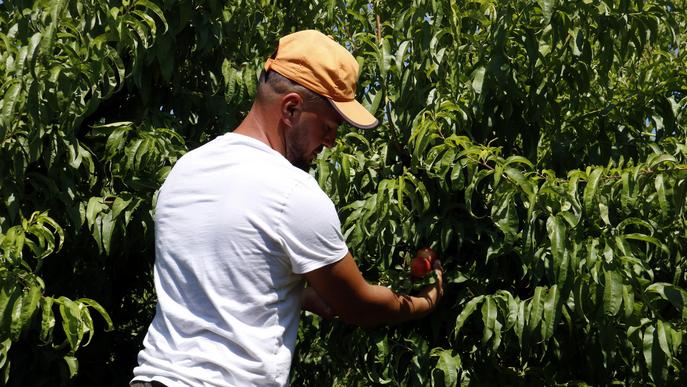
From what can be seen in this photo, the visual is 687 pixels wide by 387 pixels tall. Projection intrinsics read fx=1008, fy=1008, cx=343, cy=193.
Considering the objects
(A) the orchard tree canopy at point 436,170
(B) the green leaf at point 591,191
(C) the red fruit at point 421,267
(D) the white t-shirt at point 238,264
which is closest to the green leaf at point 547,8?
(A) the orchard tree canopy at point 436,170

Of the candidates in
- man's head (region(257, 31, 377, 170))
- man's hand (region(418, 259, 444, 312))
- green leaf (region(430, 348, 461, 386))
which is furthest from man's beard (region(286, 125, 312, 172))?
green leaf (region(430, 348, 461, 386))

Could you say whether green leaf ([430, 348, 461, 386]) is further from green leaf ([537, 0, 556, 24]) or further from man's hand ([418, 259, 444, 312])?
green leaf ([537, 0, 556, 24])

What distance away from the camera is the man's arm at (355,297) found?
2.19 m

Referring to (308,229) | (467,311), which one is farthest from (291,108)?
(467,311)

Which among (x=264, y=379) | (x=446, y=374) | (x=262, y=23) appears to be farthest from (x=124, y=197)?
(x=264, y=379)

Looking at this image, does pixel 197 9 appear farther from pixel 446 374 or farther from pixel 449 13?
pixel 446 374

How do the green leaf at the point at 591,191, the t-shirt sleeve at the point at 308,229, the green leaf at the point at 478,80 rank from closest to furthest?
the t-shirt sleeve at the point at 308,229 → the green leaf at the point at 591,191 → the green leaf at the point at 478,80

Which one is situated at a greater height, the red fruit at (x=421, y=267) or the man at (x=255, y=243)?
the man at (x=255, y=243)

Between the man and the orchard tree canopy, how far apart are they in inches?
33.2

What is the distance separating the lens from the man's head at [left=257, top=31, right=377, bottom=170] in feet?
7.38

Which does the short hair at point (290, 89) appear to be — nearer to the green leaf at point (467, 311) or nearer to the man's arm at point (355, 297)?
the man's arm at point (355, 297)

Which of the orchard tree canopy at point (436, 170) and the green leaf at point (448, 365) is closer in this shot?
the orchard tree canopy at point (436, 170)

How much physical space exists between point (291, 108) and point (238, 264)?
0.38 meters

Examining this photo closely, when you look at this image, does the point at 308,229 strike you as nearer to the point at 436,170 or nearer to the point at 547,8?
the point at 436,170
